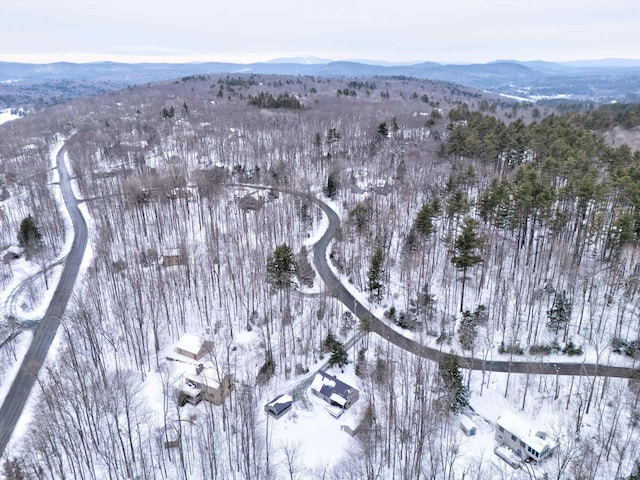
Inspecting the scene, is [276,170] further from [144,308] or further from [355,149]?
[144,308]

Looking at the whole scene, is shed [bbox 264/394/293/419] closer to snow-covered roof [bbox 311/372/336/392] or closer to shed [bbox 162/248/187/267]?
snow-covered roof [bbox 311/372/336/392]

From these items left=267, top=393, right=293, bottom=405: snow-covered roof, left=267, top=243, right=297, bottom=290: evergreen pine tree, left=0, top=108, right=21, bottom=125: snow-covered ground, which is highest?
left=0, top=108, right=21, bottom=125: snow-covered ground

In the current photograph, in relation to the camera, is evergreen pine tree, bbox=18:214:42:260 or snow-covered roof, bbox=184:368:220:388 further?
evergreen pine tree, bbox=18:214:42:260

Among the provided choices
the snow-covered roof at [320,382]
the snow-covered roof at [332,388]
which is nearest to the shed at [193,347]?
the snow-covered roof at [320,382]

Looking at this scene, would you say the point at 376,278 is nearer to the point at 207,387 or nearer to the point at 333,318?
the point at 333,318

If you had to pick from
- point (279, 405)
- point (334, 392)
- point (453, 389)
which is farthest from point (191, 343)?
point (453, 389)

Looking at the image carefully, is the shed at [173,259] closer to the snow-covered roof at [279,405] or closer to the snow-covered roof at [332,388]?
the snow-covered roof at [279,405]

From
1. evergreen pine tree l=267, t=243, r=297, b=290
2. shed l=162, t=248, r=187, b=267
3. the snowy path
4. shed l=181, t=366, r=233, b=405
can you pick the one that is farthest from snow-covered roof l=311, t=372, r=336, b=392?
shed l=162, t=248, r=187, b=267
